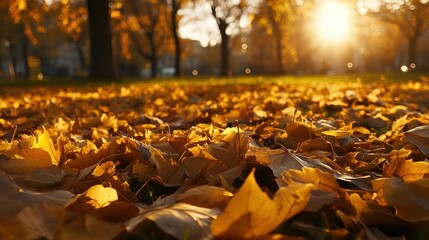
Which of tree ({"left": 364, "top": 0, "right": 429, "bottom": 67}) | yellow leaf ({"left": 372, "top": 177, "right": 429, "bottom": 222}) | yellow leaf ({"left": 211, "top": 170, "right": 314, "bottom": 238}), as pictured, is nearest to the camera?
yellow leaf ({"left": 211, "top": 170, "right": 314, "bottom": 238})

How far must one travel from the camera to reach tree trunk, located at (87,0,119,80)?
1363 centimetres

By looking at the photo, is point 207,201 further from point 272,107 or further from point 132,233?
point 272,107

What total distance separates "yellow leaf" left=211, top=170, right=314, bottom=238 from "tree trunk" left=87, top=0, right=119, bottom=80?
13273 millimetres

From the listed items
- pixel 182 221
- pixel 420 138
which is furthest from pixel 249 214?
pixel 420 138

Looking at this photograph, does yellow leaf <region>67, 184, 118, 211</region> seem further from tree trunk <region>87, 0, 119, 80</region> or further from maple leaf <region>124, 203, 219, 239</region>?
tree trunk <region>87, 0, 119, 80</region>

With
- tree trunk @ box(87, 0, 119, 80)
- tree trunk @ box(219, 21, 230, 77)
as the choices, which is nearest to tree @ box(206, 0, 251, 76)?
tree trunk @ box(219, 21, 230, 77)

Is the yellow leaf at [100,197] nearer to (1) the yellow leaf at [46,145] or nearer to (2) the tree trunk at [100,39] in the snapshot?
(1) the yellow leaf at [46,145]

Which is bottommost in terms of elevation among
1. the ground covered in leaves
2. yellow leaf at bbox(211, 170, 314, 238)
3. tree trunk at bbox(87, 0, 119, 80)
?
the ground covered in leaves

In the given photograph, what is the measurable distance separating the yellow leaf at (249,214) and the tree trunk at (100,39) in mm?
13273

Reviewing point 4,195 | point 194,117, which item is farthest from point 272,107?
point 4,195

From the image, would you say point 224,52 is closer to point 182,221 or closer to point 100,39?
point 100,39

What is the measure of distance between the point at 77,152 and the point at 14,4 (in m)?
13.8

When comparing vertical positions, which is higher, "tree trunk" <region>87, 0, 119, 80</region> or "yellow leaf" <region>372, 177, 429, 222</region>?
"tree trunk" <region>87, 0, 119, 80</region>

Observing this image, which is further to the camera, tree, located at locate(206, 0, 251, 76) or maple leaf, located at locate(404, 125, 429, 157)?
tree, located at locate(206, 0, 251, 76)
